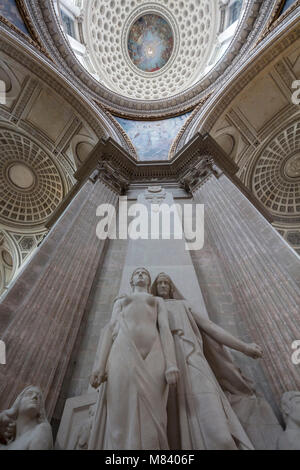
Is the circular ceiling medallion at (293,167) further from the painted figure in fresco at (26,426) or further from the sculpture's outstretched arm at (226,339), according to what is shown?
the painted figure in fresco at (26,426)

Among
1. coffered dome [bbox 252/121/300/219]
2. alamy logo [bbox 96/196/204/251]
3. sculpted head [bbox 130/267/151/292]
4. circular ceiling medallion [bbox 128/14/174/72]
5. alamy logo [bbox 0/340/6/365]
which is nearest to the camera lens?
alamy logo [bbox 0/340/6/365]

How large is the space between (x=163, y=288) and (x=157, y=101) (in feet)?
41.2

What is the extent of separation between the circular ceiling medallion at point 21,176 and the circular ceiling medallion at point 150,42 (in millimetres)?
11516

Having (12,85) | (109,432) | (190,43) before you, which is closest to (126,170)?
(12,85)

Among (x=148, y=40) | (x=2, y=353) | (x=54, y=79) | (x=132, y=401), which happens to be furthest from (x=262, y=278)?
(x=148, y=40)

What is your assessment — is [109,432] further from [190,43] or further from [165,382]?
[190,43]

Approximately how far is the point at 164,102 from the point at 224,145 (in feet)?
15.1

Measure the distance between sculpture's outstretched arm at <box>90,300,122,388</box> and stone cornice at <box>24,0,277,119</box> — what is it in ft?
35.4

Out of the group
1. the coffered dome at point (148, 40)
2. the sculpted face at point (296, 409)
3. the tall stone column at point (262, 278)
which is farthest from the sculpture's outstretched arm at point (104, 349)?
the coffered dome at point (148, 40)

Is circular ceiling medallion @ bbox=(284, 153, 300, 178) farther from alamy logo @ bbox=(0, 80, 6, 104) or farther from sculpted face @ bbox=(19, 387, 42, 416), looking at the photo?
sculpted face @ bbox=(19, 387, 42, 416)

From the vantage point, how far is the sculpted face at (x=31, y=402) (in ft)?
6.43

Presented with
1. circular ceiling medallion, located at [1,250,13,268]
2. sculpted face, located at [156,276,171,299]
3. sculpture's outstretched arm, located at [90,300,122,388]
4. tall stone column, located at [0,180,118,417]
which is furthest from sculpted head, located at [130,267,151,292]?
circular ceiling medallion, located at [1,250,13,268]

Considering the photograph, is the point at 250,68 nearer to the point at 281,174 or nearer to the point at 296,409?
the point at 281,174

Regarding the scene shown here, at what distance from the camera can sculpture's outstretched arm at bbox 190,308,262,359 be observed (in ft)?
7.80
